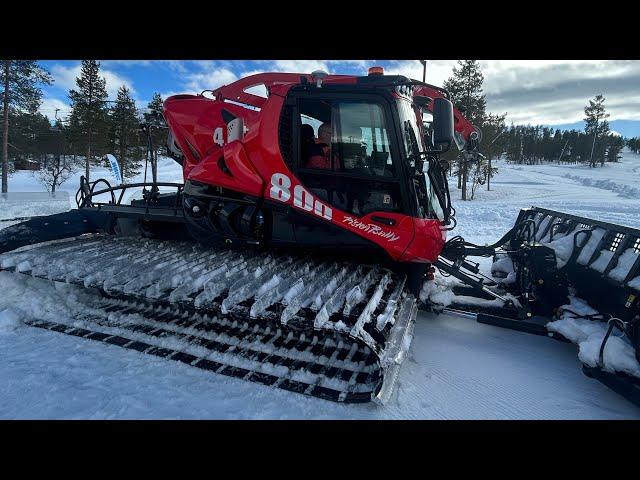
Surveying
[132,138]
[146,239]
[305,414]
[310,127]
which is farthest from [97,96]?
[305,414]

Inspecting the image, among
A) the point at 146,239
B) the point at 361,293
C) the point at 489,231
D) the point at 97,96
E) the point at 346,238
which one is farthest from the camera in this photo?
the point at 97,96

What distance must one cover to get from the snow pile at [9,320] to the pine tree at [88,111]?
28.4 metres

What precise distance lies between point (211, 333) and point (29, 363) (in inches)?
62.0

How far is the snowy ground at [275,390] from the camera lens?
2906mm

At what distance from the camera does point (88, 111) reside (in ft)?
92.4

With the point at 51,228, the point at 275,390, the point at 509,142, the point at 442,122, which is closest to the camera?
the point at 275,390

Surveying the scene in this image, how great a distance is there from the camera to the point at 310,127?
13.9 feet

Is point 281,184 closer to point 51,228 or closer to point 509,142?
point 51,228

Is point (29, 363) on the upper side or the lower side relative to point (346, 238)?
lower

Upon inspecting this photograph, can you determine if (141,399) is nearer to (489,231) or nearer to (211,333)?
(211,333)

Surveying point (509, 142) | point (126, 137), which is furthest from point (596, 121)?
point (126, 137)

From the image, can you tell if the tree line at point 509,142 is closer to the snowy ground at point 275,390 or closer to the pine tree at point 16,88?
the snowy ground at point 275,390

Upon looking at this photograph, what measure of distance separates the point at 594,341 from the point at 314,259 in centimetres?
285

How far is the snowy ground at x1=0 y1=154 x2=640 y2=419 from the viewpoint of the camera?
9.53 feet
